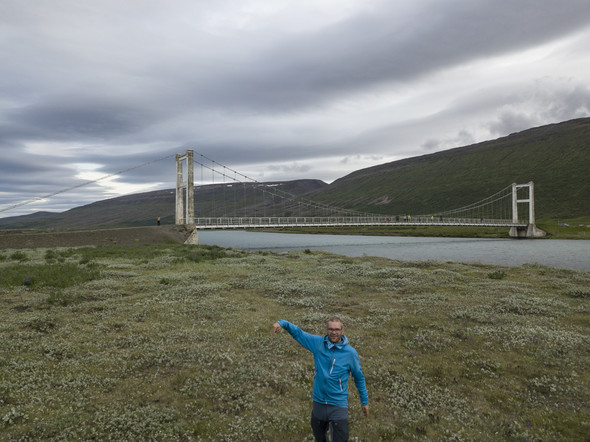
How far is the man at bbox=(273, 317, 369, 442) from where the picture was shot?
19.7ft

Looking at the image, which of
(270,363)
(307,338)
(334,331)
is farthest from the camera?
(270,363)

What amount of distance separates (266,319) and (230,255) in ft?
95.1

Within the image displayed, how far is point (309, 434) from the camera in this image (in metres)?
7.68

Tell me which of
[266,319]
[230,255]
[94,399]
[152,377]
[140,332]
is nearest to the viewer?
[94,399]

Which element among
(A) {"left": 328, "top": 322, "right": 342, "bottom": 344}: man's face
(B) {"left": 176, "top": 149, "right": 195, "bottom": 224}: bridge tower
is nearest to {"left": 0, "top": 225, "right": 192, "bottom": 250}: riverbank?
(B) {"left": 176, "top": 149, "right": 195, "bottom": 224}: bridge tower

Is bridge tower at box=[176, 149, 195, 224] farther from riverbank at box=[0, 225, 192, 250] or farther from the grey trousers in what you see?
the grey trousers

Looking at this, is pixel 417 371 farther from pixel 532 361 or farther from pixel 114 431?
pixel 114 431

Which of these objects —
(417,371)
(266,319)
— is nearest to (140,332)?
(266,319)

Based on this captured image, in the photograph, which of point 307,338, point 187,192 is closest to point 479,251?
point 187,192

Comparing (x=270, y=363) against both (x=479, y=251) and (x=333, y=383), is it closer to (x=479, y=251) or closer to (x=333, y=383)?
(x=333, y=383)

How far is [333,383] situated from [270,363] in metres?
5.64

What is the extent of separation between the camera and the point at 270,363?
1126cm

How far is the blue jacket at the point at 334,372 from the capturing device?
605 centimetres

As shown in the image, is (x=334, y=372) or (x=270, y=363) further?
(x=270, y=363)
